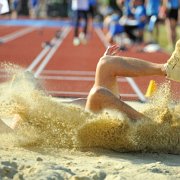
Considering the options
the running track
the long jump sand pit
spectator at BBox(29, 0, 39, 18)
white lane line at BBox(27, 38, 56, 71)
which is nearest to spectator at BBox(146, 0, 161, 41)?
the running track

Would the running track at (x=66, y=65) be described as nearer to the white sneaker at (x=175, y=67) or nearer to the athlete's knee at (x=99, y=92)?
the white sneaker at (x=175, y=67)

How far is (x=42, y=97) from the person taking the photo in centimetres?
446

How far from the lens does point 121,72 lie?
14.7ft

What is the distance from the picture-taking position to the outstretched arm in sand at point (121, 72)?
14.3 ft

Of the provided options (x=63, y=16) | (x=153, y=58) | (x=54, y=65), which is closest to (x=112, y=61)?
(x=54, y=65)

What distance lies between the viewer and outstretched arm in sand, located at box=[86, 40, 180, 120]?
14.3 feet

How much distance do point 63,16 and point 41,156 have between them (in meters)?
32.2

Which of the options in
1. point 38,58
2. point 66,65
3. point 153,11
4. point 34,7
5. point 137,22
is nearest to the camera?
point 66,65

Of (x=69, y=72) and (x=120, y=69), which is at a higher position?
(x=120, y=69)

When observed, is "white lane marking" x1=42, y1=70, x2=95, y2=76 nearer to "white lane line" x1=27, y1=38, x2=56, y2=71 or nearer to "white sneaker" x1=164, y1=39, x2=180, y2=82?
"white lane line" x1=27, y1=38, x2=56, y2=71

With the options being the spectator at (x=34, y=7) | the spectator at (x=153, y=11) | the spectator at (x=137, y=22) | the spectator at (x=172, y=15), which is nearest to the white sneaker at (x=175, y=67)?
the spectator at (x=172, y=15)

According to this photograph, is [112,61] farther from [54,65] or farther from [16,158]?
[54,65]

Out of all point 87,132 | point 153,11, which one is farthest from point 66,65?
point 87,132

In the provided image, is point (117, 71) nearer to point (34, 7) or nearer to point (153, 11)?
point (153, 11)
